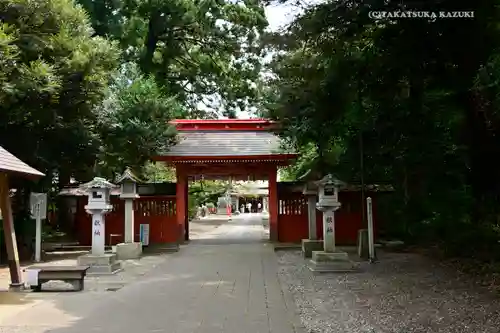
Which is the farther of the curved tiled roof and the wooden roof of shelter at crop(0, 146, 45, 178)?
the curved tiled roof

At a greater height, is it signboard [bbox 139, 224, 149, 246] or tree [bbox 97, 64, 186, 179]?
tree [bbox 97, 64, 186, 179]

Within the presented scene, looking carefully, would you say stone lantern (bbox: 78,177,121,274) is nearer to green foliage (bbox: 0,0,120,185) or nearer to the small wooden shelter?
the small wooden shelter

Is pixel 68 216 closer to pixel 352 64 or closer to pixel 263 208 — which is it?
pixel 352 64

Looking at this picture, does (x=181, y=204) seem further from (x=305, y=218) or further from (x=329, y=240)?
(x=329, y=240)

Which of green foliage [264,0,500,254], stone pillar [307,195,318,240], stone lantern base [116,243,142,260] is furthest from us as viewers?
stone lantern base [116,243,142,260]

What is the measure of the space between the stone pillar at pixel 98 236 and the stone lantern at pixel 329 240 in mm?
5251

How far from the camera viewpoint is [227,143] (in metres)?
19.8

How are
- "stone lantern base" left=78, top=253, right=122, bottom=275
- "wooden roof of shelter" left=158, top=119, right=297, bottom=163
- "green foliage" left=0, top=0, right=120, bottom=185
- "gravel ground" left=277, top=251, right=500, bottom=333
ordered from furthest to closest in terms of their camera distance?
1. "wooden roof of shelter" left=158, top=119, right=297, bottom=163
2. "green foliage" left=0, top=0, right=120, bottom=185
3. "stone lantern base" left=78, top=253, right=122, bottom=275
4. "gravel ground" left=277, top=251, right=500, bottom=333

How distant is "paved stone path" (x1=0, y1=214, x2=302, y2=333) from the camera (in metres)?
6.79

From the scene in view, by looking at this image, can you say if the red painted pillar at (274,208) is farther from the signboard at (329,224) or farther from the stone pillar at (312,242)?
the signboard at (329,224)

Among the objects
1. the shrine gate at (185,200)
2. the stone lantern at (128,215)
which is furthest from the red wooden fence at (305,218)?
the stone lantern at (128,215)

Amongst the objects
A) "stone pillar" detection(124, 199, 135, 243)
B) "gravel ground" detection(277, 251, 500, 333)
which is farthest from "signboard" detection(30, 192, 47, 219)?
"gravel ground" detection(277, 251, 500, 333)

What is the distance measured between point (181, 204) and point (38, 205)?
5.65 metres

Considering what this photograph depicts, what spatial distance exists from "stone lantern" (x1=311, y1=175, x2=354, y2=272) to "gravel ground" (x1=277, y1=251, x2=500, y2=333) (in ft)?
1.21
